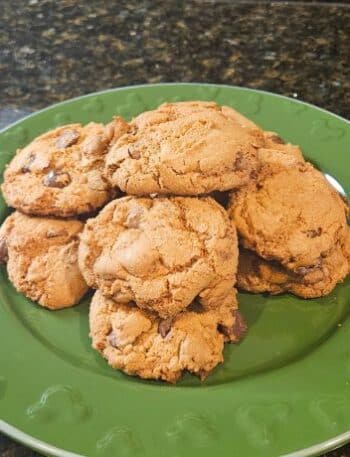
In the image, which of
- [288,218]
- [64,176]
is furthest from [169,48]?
[288,218]

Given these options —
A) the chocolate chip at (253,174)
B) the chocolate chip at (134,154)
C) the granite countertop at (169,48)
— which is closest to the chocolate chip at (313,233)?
the chocolate chip at (253,174)

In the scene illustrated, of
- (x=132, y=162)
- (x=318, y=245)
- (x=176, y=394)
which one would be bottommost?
(x=176, y=394)

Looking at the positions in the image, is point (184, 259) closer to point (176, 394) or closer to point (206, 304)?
point (206, 304)

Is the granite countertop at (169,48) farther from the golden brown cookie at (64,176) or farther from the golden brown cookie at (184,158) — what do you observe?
the golden brown cookie at (184,158)

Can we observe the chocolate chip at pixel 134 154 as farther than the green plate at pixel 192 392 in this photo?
Yes

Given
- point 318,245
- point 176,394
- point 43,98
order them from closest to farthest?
point 176,394
point 318,245
point 43,98

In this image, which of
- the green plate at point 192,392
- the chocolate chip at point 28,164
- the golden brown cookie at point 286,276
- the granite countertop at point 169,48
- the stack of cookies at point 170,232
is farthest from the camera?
the granite countertop at point 169,48

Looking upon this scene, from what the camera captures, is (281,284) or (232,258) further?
(281,284)

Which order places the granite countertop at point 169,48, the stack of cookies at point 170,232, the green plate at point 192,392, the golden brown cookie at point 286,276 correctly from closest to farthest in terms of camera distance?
the green plate at point 192,392, the stack of cookies at point 170,232, the golden brown cookie at point 286,276, the granite countertop at point 169,48

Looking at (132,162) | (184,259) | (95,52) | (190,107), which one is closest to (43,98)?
(95,52)
